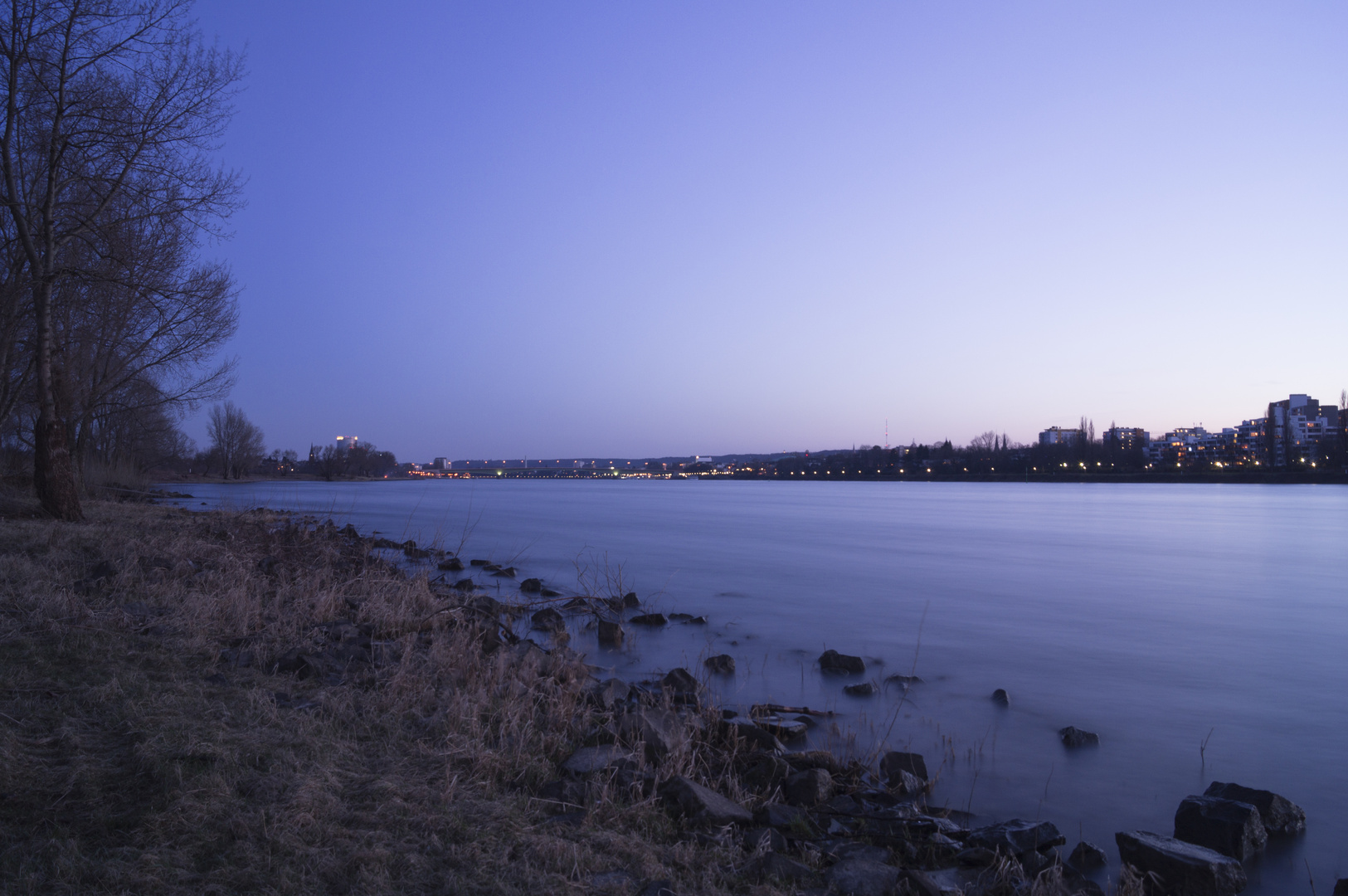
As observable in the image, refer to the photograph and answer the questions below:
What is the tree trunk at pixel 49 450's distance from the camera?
43.1ft

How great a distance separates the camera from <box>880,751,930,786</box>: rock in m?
6.30

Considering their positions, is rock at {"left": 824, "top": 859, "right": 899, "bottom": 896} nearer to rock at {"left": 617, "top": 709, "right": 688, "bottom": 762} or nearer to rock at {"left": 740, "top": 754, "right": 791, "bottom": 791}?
rock at {"left": 740, "top": 754, "right": 791, "bottom": 791}

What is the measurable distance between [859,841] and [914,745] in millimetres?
2857

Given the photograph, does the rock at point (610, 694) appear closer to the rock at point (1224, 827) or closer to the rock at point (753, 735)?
the rock at point (753, 735)

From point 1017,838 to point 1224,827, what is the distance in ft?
5.13

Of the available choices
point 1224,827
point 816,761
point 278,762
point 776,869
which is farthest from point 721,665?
point 278,762

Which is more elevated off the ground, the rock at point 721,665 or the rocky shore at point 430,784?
the rocky shore at point 430,784

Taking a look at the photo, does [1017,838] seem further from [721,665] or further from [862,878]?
[721,665]

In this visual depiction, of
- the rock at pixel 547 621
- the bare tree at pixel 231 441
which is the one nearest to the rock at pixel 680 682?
the rock at pixel 547 621

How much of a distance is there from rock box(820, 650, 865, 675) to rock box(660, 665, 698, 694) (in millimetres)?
2551

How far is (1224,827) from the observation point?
17.2 feet

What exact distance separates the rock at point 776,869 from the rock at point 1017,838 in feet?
5.21

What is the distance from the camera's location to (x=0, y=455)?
25609 millimetres

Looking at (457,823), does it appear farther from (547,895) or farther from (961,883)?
(961,883)
